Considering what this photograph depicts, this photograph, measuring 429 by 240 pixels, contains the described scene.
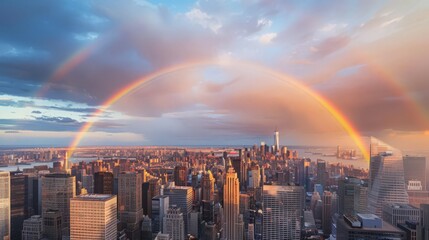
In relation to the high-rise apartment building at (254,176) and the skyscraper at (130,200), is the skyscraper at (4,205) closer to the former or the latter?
the skyscraper at (130,200)

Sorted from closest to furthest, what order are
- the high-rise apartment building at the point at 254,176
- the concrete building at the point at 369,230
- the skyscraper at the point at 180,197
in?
1. the concrete building at the point at 369,230
2. the skyscraper at the point at 180,197
3. the high-rise apartment building at the point at 254,176

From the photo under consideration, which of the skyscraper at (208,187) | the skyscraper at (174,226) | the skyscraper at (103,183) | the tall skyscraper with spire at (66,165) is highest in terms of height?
the tall skyscraper with spire at (66,165)

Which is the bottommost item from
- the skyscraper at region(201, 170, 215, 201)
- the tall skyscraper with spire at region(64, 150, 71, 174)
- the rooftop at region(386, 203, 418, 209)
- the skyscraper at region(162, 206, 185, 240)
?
the skyscraper at region(162, 206, 185, 240)

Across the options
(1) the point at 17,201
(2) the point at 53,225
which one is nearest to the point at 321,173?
(2) the point at 53,225

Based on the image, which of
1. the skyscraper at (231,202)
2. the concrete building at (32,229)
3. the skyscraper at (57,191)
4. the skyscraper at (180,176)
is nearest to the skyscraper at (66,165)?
the skyscraper at (57,191)

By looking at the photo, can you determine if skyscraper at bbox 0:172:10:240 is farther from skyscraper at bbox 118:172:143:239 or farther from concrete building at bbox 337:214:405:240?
concrete building at bbox 337:214:405:240

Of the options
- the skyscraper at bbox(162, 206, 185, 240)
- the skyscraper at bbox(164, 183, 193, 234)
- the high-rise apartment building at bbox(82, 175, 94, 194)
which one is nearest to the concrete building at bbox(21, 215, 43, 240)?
the high-rise apartment building at bbox(82, 175, 94, 194)

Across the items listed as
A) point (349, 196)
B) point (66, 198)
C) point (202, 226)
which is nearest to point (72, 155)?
point (66, 198)

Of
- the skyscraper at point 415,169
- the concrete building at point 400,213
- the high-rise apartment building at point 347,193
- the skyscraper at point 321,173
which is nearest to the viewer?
the concrete building at point 400,213
